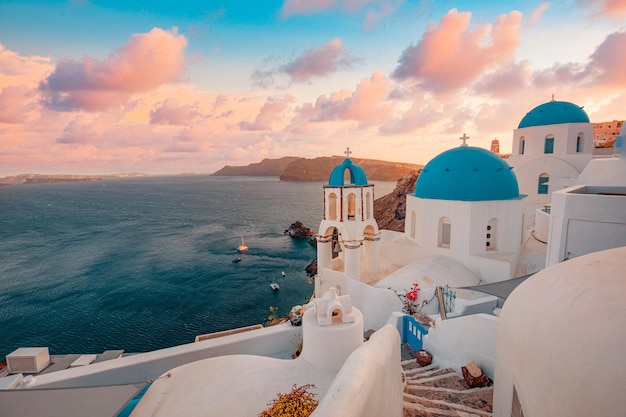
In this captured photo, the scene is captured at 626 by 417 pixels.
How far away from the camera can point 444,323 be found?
9016 mm

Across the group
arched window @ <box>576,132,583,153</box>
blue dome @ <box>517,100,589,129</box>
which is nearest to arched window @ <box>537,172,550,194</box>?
arched window @ <box>576,132,583,153</box>

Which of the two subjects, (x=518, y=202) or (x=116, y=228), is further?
(x=116, y=228)

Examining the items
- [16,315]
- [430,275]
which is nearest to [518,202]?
[430,275]

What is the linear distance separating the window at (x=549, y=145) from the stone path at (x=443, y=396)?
24692mm

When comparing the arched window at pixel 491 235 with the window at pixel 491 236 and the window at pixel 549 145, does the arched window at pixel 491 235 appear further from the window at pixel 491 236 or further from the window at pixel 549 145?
the window at pixel 549 145

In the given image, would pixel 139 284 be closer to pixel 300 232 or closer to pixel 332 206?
pixel 300 232

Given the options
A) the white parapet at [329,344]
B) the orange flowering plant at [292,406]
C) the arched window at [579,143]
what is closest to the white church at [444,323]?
the white parapet at [329,344]

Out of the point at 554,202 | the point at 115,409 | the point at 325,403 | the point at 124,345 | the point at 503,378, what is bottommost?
the point at 124,345

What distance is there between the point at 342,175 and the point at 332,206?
1.97 meters

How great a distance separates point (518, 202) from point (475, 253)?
367 centimetres

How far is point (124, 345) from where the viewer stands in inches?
1091

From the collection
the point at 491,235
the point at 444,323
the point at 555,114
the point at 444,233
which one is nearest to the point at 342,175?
the point at 444,233

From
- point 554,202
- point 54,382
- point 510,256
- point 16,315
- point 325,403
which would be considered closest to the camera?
point 325,403

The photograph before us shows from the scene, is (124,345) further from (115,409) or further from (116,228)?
(116,228)
